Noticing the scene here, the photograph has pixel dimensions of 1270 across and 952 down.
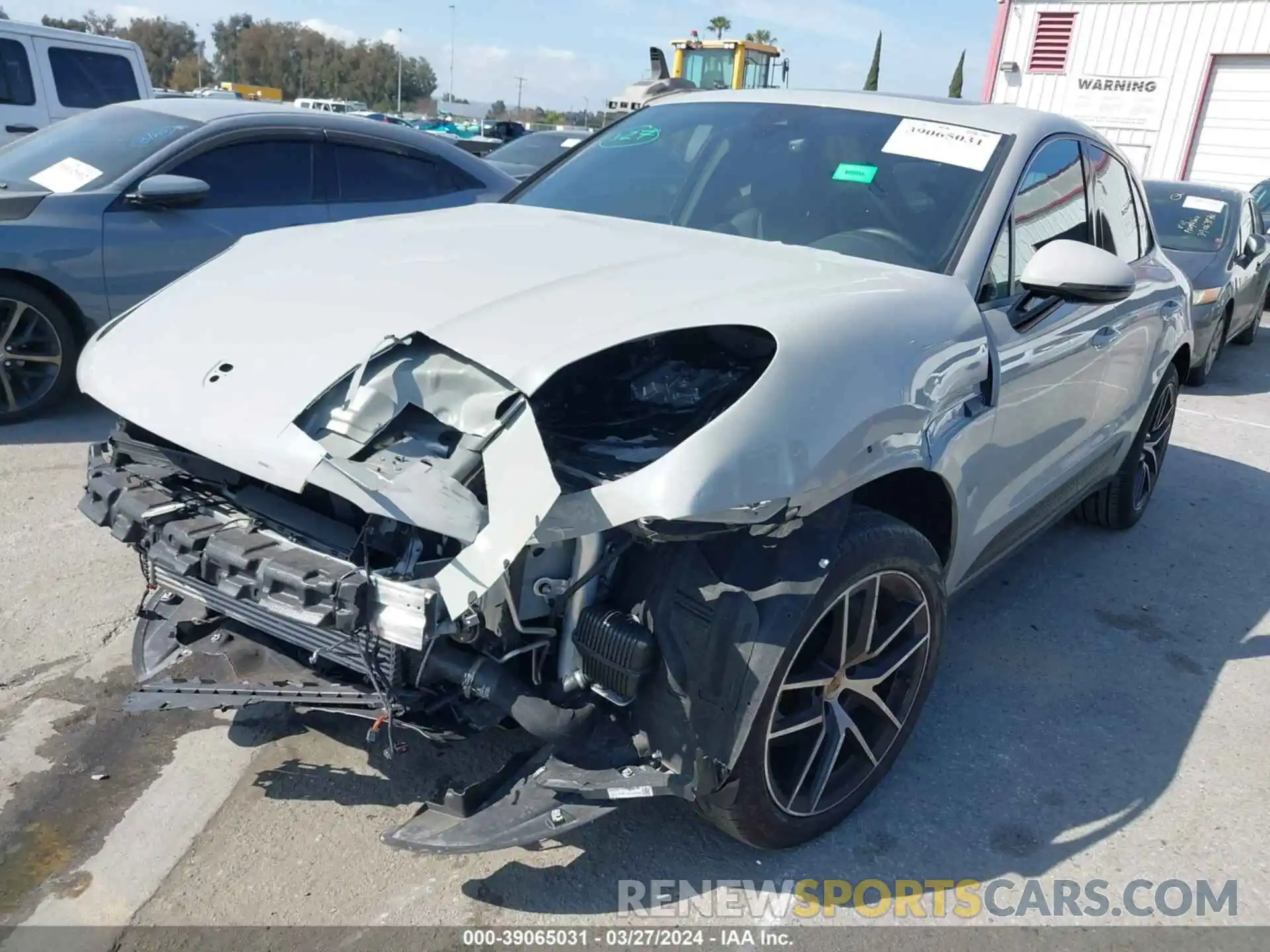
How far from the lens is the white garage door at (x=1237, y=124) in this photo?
17.6m

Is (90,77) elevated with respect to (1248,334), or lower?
elevated

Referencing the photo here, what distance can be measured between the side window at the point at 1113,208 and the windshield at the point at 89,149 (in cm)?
461

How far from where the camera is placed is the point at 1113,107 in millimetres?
19203

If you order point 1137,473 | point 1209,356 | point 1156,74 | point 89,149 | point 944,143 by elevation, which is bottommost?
point 1209,356

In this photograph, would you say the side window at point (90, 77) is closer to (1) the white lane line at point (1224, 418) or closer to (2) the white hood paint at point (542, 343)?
(2) the white hood paint at point (542, 343)

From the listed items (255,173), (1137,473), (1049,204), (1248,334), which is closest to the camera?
(1049,204)

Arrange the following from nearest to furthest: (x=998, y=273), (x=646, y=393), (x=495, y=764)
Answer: (x=646, y=393)
(x=495, y=764)
(x=998, y=273)

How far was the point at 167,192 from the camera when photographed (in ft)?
16.9

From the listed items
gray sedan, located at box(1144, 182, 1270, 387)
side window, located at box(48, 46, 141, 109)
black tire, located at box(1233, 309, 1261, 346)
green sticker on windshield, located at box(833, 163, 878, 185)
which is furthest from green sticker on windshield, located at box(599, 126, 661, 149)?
A: black tire, located at box(1233, 309, 1261, 346)

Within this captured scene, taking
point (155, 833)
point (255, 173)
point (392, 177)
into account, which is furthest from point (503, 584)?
point (392, 177)

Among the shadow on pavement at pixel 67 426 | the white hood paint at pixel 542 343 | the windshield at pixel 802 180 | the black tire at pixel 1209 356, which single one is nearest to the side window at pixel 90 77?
the shadow on pavement at pixel 67 426

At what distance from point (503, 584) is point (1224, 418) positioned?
7.11 m

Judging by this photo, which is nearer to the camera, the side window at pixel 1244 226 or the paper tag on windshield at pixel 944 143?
the paper tag on windshield at pixel 944 143

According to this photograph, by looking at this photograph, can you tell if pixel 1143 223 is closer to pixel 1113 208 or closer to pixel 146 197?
pixel 1113 208
